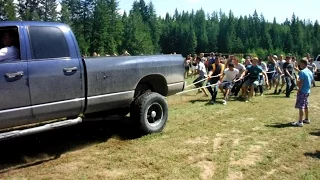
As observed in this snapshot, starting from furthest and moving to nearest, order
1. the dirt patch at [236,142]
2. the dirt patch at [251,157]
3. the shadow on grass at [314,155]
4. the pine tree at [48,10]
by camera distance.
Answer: the pine tree at [48,10] → the dirt patch at [236,142] → the shadow on grass at [314,155] → the dirt patch at [251,157]

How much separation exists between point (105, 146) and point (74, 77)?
1494 millimetres

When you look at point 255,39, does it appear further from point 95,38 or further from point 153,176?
point 153,176

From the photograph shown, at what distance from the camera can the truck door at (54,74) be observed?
4.85m

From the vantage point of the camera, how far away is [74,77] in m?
5.23

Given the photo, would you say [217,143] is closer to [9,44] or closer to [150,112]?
[150,112]

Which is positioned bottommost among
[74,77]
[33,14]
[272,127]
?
[272,127]

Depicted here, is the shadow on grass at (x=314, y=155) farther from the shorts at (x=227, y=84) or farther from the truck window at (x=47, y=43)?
the shorts at (x=227, y=84)

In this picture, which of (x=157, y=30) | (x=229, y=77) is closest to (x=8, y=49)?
(x=229, y=77)

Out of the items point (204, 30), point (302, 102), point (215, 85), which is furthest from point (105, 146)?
point (204, 30)

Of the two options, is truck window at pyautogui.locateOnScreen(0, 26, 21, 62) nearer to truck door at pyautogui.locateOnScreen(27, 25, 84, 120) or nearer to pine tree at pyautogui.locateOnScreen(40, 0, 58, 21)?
truck door at pyautogui.locateOnScreen(27, 25, 84, 120)

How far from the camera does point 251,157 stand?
5551mm

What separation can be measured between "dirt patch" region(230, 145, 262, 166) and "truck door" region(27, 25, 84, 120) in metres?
2.59

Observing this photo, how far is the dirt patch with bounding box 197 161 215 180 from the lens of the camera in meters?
4.74

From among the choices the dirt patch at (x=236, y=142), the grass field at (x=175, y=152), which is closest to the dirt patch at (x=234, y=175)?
the grass field at (x=175, y=152)
